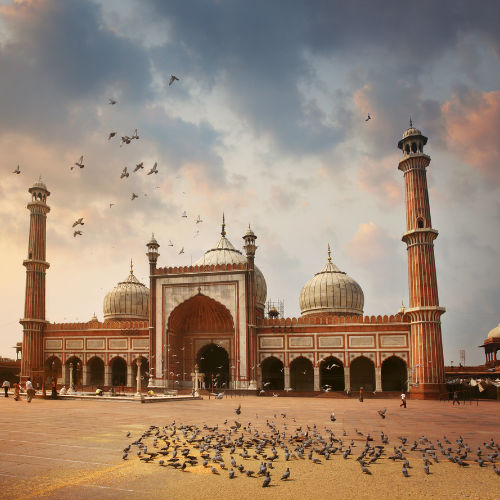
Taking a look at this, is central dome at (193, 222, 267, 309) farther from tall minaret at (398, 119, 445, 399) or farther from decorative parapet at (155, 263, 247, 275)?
tall minaret at (398, 119, 445, 399)

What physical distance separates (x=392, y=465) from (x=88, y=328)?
1624 inches

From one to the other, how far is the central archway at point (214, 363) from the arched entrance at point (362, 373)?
33.6 ft

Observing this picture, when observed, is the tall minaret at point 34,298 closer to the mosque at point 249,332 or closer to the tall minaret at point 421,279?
the mosque at point 249,332

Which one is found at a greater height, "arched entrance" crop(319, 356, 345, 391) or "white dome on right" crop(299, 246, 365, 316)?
"white dome on right" crop(299, 246, 365, 316)

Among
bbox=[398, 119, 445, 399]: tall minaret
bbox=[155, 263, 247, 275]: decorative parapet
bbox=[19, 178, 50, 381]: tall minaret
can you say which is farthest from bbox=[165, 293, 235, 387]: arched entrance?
bbox=[398, 119, 445, 399]: tall minaret

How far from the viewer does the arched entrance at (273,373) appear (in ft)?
141

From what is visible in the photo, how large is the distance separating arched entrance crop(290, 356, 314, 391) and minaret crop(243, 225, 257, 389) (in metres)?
4.76

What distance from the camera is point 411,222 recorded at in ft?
126

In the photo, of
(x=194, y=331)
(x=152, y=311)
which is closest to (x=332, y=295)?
(x=194, y=331)

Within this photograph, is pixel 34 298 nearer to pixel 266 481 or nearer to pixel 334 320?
pixel 334 320

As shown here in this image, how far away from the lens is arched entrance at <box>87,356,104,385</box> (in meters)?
47.6

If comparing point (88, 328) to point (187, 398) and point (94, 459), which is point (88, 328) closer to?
point (187, 398)

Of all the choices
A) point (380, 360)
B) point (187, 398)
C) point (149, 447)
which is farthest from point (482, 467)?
Result: point (380, 360)

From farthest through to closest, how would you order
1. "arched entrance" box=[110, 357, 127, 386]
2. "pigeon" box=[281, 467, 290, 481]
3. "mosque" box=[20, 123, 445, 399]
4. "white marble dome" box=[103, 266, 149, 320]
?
"white marble dome" box=[103, 266, 149, 320], "arched entrance" box=[110, 357, 127, 386], "mosque" box=[20, 123, 445, 399], "pigeon" box=[281, 467, 290, 481]
